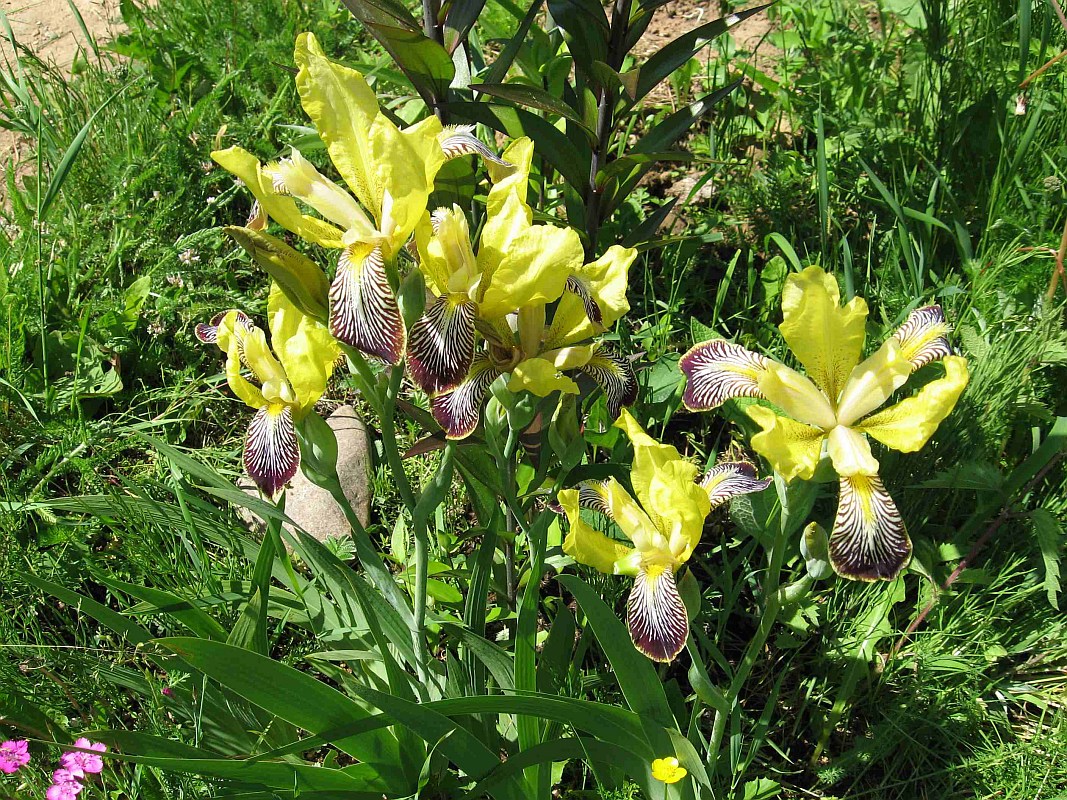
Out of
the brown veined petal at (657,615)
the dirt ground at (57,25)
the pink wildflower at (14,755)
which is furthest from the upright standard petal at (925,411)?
the dirt ground at (57,25)

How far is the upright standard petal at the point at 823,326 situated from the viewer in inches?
56.2

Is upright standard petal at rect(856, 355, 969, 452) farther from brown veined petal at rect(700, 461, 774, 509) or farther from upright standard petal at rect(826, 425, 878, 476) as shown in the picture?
brown veined petal at rect(700, 461, 774, 509)

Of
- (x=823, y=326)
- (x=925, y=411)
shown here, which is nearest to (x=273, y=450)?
(x=823, y=326)

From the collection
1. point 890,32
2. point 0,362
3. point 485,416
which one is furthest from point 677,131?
point 0,362

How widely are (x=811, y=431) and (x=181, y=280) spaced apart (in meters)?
2.17

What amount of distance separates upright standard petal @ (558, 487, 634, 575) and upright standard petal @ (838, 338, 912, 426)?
424mm

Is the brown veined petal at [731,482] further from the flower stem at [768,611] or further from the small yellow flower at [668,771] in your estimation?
the small yellow flower at [668,771]

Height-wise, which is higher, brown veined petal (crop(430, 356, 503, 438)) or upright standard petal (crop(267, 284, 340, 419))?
upright standard petal (crop(267, 284, 340, 419))

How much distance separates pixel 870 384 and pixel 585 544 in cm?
52

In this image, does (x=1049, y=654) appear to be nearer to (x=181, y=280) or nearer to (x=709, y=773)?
A: (x=709, y=773)

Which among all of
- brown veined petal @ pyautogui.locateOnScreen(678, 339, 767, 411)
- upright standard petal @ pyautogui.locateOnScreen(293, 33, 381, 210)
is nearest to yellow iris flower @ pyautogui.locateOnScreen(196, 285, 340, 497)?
upright standard petal @ pyautogui.locateOnScreen(293, 33, 381, 210)

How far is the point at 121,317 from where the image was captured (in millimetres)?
2785

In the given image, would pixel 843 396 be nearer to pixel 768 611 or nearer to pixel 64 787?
pixel 768 611

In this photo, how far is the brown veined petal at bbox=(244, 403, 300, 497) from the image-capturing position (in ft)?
4.90
